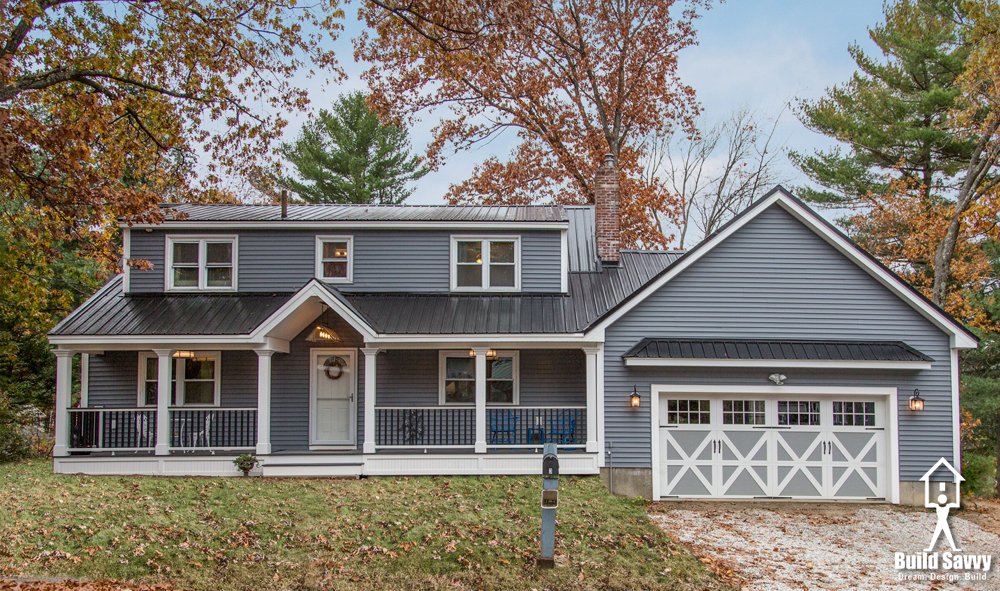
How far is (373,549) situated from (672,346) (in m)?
7.20

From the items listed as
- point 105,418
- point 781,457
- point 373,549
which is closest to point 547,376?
point 781,457

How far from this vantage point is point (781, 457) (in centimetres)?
1364

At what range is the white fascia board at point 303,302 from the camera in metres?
13.7

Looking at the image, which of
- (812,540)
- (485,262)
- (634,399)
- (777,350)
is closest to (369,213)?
(485,262)

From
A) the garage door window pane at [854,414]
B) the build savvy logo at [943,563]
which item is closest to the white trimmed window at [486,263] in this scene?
the garage door window pane at [854,414]

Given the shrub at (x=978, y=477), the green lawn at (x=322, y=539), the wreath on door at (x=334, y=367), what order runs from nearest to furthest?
the green lawn at (x=322, y=539) < the shrub at (x=978, y=477) < the wreath on door at (x=334, y=367)

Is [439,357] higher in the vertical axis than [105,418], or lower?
higher

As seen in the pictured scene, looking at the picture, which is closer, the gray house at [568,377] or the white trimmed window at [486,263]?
the gray house at [568,377]

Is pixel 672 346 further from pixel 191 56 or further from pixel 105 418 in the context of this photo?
pixel 105 418

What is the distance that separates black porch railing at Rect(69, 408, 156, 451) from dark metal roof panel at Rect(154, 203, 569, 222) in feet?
14.2

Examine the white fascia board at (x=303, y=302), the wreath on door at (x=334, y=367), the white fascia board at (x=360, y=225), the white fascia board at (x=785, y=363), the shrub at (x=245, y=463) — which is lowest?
the shrub at (x=245, y=463)

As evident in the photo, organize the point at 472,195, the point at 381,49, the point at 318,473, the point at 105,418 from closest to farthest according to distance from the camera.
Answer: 1. the point at 318,473
2. the point at 105,418
3. the point at 381,49
4. the point at 472,195

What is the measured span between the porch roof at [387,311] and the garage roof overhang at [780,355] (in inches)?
56.8

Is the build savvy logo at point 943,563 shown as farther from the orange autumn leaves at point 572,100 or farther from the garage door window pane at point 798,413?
the orange autumn leaves at point 572,100
